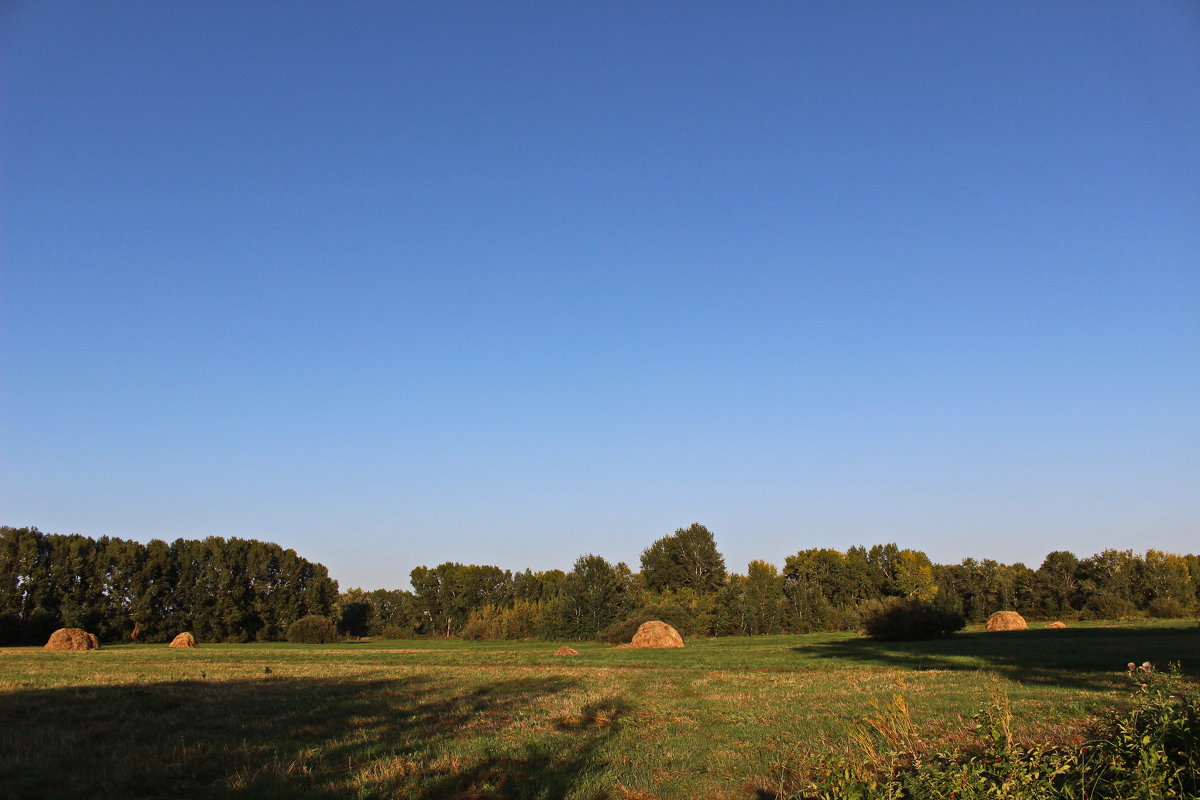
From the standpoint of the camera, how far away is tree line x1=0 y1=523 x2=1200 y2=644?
222 ft

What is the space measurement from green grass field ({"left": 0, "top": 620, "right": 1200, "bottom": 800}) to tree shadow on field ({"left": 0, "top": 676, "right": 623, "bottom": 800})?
38 mm

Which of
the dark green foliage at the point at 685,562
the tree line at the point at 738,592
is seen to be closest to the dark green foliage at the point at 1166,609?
the tree line at the point at 738,592

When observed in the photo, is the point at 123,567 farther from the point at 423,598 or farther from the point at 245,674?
the point at 245,674

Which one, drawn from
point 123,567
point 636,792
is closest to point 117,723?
point 636,792

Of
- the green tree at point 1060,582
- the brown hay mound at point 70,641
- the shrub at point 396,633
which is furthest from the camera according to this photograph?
the shrub at point 396,633

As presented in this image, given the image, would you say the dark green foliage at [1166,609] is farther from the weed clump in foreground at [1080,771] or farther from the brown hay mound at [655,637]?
the weed clump in foreground at [1080,771]

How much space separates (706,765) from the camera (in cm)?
986

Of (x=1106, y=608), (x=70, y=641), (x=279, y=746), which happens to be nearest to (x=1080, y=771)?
(x=279, y=746)

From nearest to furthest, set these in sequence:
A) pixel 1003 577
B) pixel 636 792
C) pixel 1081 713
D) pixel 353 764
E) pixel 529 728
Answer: pixel 636 792 < pixel 353 764 < pixel 1081 713 < pixel 529 728 < pixel 1003 577

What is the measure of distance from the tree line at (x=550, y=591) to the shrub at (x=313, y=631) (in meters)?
8.21

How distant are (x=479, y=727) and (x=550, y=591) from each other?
8747 centimetres

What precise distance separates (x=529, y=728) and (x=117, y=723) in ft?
24.0

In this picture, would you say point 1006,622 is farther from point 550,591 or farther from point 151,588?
point 151,588

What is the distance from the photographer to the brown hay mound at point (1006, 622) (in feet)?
180
